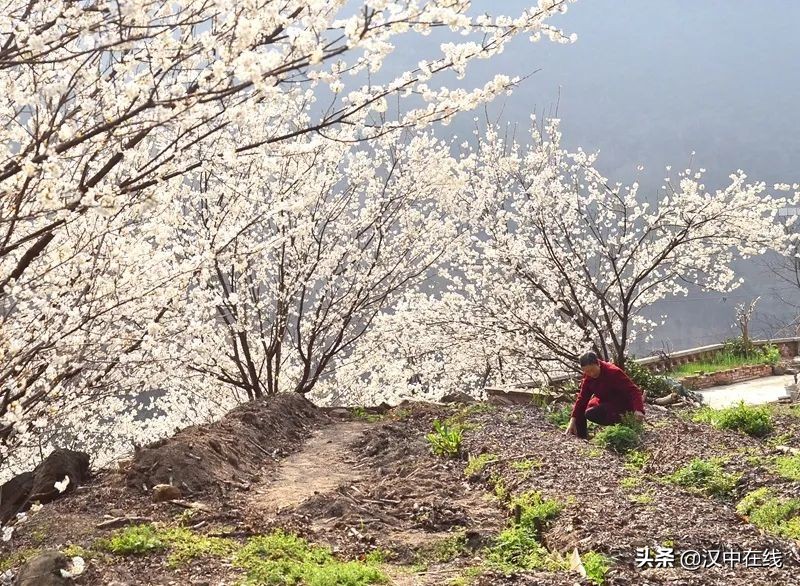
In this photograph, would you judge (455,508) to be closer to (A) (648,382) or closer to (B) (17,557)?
(B) (17,557)

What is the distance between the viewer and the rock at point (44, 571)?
3842mm

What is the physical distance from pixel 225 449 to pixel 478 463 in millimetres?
2673

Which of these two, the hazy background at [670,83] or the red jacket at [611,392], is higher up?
the hazy background at [670,83]

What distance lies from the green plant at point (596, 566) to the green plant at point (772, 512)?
121 centimetres

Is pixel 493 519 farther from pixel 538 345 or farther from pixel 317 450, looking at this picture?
pixel 538 345

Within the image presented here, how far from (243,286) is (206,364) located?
1702mm

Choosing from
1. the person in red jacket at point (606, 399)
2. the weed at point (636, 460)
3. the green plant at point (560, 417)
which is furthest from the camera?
the green plant at point (560, 417)

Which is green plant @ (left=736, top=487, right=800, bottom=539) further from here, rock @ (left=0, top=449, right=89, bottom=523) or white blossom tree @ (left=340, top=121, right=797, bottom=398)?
white blossom tree @ (left=340, top=121, right=797, bottom=398)

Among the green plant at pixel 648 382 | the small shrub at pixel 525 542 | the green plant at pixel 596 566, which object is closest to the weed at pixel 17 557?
the small shrub at pixel 525 542

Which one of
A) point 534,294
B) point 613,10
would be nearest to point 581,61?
point 613,10

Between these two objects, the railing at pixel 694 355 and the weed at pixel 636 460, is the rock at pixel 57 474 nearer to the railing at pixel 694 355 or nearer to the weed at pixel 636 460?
the weed at pixel 636 460

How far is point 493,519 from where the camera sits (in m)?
5.34

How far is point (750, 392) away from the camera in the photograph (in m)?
14.0

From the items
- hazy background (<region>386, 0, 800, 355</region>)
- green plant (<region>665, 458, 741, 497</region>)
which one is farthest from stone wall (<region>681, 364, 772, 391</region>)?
hazy background (<region>386, 0, 800, 355</region>)
